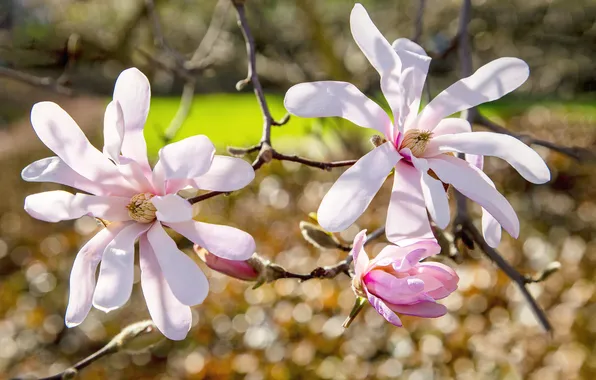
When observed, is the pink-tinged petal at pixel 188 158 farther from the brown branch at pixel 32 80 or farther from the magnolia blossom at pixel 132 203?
the brown branch at pixel 32 80

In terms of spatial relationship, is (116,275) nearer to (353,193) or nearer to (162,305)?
(162,305)

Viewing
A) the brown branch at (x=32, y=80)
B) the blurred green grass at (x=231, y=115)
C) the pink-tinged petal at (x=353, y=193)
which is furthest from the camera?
the blurred green grass at (x=231, y=115)

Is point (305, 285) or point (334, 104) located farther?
point (305, 285)

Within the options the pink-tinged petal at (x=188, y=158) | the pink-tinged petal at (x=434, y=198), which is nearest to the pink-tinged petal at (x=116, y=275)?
the pink-tinged petal at (x=188, y=158)

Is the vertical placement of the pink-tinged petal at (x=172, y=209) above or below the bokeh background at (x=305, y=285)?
above

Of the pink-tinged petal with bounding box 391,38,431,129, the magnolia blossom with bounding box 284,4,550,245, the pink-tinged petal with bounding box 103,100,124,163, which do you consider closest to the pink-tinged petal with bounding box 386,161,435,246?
the magnolia blossom with bounding box 284,4,550,245

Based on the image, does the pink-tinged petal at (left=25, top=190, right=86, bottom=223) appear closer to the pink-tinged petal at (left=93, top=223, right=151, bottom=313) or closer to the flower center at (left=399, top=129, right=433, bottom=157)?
the pink-tinged petal at (left=93, top=223, right=151, bottom=313)

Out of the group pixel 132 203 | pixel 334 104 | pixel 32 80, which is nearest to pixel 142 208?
pixel 132 203
